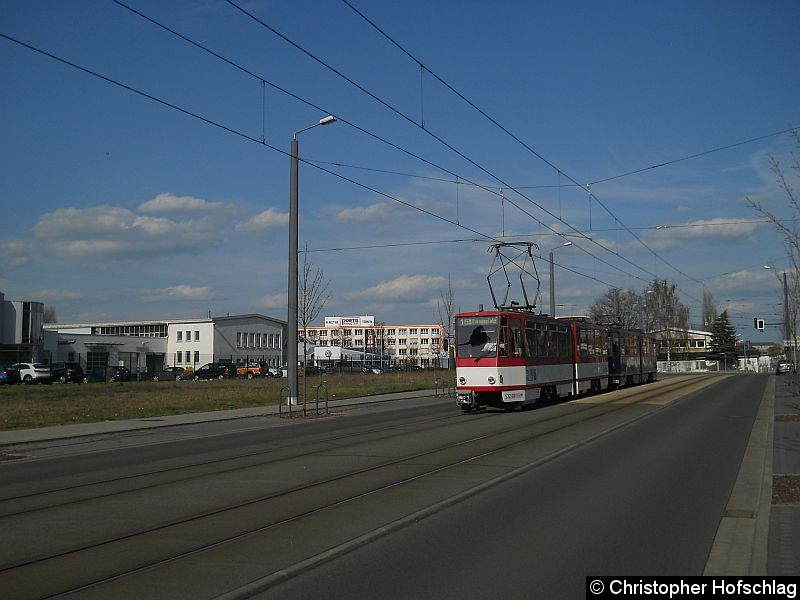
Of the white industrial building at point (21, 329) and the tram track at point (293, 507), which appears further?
the white industrial building at point (21, 329)

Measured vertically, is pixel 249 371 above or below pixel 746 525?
above

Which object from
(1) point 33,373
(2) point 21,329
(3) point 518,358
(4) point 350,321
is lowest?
(1) point 33,373

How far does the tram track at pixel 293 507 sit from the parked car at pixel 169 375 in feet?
173

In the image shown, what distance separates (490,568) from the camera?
23.3 feet

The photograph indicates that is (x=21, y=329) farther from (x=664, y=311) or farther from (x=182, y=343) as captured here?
(x=664, y=311)

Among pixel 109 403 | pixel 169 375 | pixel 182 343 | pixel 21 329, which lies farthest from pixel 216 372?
pixel 109 403

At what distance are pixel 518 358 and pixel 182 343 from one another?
240 ft

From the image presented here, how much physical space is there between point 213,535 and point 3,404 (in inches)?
1149

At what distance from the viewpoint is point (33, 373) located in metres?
58.5

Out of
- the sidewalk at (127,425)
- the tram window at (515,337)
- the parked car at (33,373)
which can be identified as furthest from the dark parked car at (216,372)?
the tram window at (515,337)

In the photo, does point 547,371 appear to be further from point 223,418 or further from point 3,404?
point 3,404

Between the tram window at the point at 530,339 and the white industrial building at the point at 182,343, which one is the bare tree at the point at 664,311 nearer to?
the white industrial building at the point at 182,343

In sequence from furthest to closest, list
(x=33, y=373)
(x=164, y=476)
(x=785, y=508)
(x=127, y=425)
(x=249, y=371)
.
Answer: (x=249, y=371) < (x=33, y=373) < (x=127, y=425) < (x=164, y=476) < (x=785, y=508)

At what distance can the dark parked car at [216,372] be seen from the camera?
236ft
